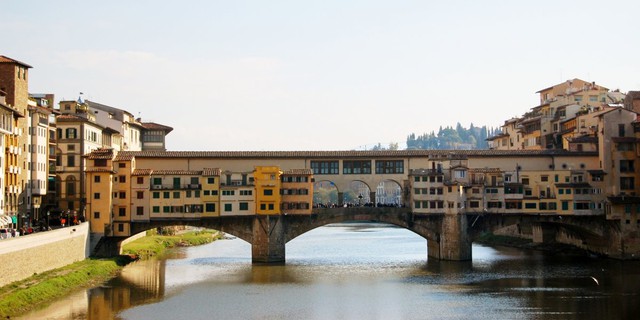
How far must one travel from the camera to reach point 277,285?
5675 centimetres

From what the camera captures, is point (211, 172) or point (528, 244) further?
point (528, 244)

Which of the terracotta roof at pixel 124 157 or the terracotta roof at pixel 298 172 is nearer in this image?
the terracotta roof at pixel 124 157

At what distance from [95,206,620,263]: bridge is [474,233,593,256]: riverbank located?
11.1ft

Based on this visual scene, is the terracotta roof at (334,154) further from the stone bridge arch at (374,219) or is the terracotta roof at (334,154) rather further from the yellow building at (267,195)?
the stone bridge arch at (374,219)

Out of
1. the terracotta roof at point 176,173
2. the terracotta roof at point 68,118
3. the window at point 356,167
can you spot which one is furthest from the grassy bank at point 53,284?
the window at point 356,167

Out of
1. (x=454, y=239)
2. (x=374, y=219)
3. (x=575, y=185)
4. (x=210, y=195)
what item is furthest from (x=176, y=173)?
(x=575, y=185)

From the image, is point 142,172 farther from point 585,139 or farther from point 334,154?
point 585,139

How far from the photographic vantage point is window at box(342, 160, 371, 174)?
249 feet

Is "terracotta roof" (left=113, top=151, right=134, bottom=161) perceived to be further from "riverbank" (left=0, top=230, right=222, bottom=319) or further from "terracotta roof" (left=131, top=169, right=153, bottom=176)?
"riverbank" (left=0, top=230, right=222, bottom=319)

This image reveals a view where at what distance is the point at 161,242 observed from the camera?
86.4 m

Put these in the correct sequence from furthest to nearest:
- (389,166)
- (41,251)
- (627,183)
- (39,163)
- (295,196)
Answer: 1. (389,166)
2. (627,183)
3. (295,196)
4. (39,163)
5. (41,251)

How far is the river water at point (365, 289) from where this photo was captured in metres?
47.0

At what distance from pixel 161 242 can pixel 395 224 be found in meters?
25.2

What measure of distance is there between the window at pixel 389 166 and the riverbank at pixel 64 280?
2056 centimetres
